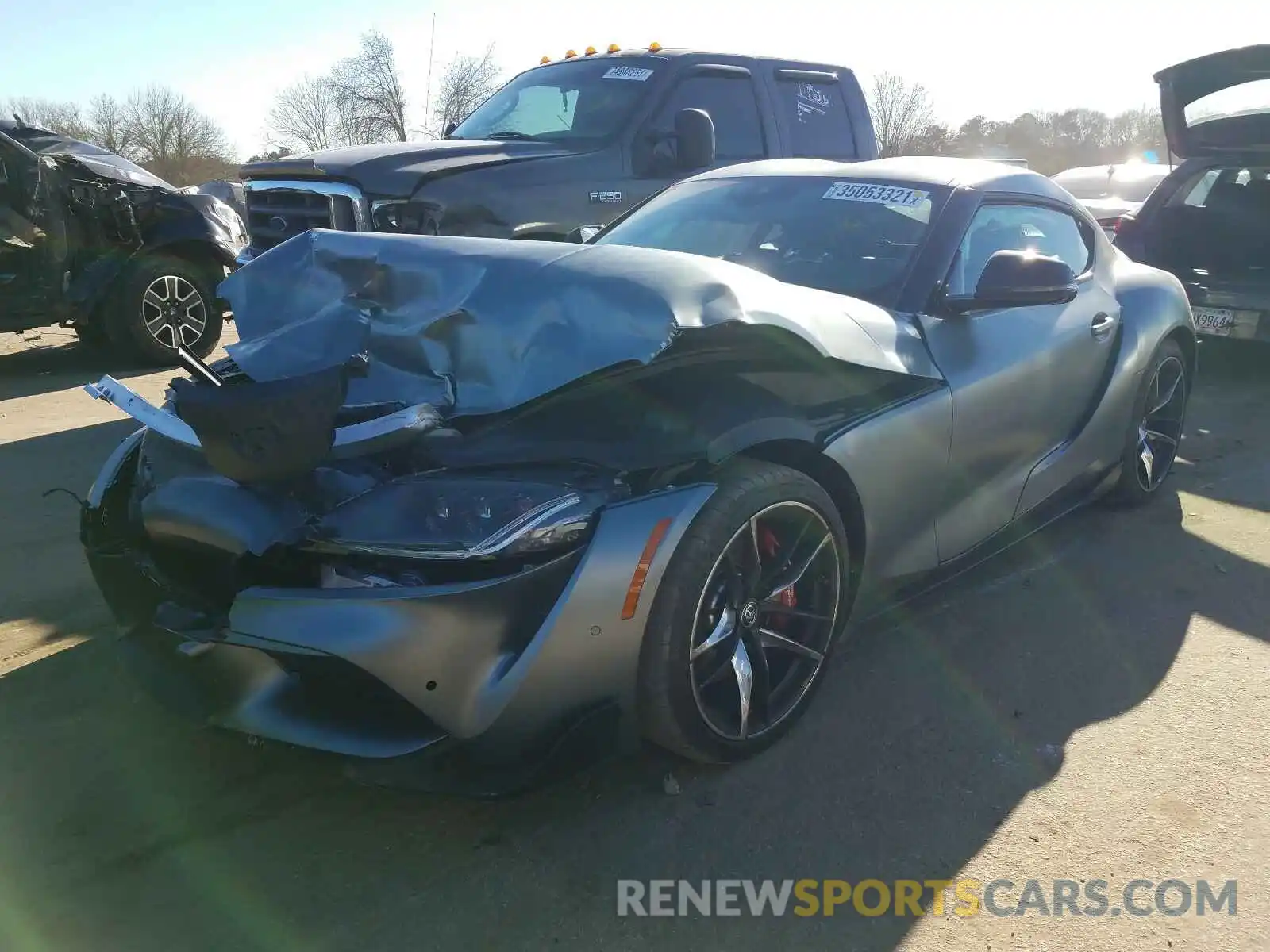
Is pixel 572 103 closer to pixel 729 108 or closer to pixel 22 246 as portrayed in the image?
pixel 729 108

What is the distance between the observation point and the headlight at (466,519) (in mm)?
2238

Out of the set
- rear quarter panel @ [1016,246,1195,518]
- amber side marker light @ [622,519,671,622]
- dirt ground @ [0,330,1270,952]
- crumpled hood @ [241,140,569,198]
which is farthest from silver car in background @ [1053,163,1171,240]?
amber side marker light @ [622,519,671,622]

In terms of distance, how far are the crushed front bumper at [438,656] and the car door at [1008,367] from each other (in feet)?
4.38

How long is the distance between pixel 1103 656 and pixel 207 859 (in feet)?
9.34

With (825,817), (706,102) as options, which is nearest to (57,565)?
(825,817)

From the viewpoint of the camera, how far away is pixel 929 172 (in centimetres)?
386

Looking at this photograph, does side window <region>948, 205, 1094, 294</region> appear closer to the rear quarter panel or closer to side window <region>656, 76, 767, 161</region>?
the rear quarter panel

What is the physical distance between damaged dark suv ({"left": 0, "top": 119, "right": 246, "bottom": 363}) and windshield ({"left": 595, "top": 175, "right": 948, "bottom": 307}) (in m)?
5.21

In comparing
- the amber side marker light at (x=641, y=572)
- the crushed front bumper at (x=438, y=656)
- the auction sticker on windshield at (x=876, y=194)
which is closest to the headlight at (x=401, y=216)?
the auction sticker on windshield at (x=876, y=194)

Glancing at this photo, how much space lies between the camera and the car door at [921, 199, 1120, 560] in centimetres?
335

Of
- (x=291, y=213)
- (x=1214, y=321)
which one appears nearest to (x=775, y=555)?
→ (x=291, y=213)

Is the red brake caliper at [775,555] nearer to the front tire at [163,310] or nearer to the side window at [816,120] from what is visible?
the side window at [816,120]

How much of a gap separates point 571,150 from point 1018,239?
11.5 feet

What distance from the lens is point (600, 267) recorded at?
2.69 metres
